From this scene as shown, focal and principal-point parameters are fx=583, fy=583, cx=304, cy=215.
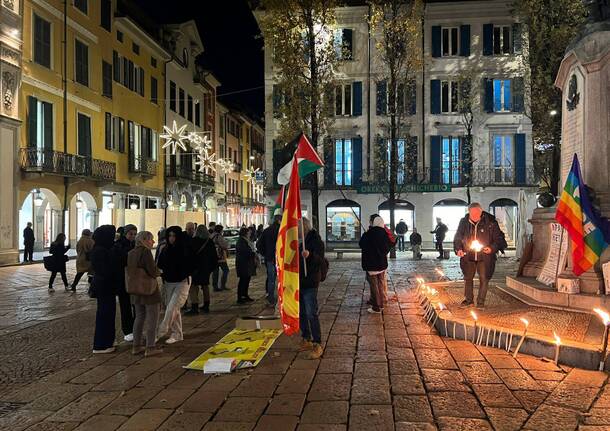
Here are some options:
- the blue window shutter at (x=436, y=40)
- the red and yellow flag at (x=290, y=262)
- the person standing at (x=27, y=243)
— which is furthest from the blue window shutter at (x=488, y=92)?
the red and yellow flag at (x=290, y=262)

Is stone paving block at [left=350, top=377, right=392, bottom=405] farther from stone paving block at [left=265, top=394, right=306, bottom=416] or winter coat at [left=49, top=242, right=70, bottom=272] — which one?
winter coat at [left=49, top=242, right=70, bottom=272]

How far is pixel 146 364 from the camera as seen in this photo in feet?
21.7

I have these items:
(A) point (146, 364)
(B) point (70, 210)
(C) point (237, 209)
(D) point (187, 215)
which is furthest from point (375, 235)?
(C) point (237, 209)

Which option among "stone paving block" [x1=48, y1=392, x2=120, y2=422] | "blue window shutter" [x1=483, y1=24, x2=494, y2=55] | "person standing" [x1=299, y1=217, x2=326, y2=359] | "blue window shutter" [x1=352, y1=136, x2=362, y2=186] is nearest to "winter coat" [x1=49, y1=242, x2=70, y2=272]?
"person standing" [x1=299, y1=217, x2=326, y2=359]

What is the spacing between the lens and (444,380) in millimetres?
5656

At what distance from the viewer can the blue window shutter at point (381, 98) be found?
3384 centimetres

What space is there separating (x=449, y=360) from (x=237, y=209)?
5507cm

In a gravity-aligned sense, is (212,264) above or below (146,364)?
above

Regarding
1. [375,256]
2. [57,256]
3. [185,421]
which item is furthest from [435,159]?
[185,421]

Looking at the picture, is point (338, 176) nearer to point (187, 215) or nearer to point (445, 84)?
point (445, 84)

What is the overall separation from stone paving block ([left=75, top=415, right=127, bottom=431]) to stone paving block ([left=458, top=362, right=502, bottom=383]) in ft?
10.6

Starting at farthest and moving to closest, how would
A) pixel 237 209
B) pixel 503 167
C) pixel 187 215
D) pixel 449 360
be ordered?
1. pixel 237 209
2. pixel 187 215
3. pixel 503 167
4. pixel 449 360

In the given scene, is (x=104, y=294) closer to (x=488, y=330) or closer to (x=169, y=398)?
(x=169, y=398)

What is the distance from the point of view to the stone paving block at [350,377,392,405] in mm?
5090
